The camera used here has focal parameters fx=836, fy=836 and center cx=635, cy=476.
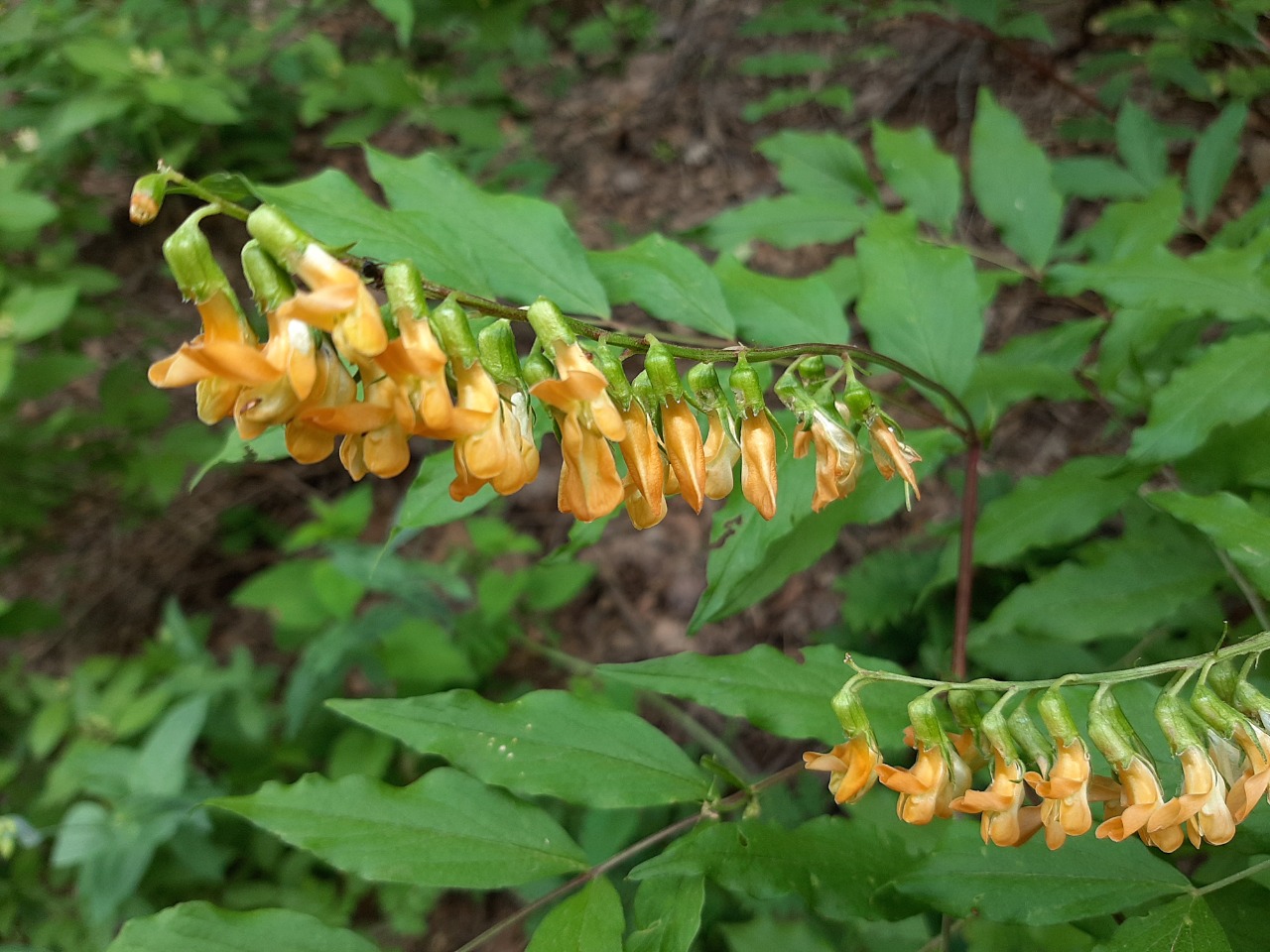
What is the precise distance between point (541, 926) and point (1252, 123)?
12.4 feet

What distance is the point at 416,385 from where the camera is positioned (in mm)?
948

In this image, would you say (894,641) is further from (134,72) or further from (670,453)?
(134,72)

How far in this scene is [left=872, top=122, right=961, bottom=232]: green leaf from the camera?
235cm

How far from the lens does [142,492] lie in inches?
150

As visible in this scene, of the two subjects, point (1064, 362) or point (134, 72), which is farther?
point (134, 72)

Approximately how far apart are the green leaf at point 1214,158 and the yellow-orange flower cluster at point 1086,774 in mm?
1967

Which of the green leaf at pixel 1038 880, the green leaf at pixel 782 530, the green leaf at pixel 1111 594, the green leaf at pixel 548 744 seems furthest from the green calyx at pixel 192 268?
the green leaf at pixel 1111 594

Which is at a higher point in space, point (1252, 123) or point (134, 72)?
point (134, 72)

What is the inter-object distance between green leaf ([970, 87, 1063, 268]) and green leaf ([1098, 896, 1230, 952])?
158 cm

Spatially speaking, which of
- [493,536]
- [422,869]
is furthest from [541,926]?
[493,536]

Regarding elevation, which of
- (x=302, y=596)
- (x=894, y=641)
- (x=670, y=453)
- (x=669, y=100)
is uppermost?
(x=670, y=453)

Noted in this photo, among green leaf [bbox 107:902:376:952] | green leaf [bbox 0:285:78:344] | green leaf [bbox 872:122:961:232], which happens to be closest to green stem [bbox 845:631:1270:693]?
green leaf [bbox 107:902:376:952]

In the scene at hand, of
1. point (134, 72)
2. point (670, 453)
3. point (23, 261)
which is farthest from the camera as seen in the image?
point (23, 261)

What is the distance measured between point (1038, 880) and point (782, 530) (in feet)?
2.12
